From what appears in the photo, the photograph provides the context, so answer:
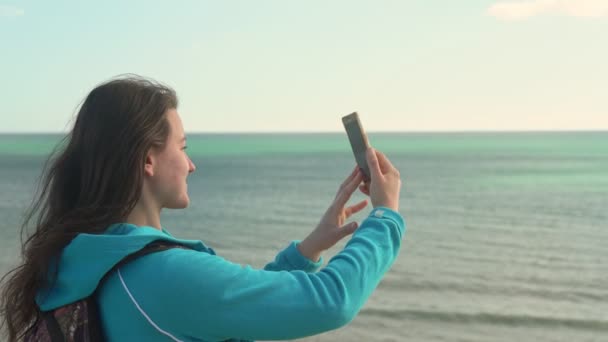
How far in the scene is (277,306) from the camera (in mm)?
1649

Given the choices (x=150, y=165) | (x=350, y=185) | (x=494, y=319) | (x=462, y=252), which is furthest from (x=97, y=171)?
(x=462, y=252)

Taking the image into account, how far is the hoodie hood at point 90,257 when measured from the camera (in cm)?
169

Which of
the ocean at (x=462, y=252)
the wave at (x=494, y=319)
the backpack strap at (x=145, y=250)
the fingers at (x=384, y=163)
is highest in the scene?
the fingers at (x=384, y=163)

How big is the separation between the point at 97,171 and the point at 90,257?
0.82 feet

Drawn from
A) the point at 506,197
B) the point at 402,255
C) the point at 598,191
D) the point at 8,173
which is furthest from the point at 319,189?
the point at 8,173

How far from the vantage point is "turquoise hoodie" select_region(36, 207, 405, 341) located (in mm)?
1646

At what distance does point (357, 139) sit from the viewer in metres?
2.11

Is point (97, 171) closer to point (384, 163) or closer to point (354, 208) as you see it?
point (384, 163)

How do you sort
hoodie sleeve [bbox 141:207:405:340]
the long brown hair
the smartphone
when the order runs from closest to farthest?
hoodie sleeve [bbox 141:207:405:340] → the long brown hair → the smartphone

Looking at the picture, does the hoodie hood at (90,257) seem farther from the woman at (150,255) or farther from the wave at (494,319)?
the wave at (494,319)

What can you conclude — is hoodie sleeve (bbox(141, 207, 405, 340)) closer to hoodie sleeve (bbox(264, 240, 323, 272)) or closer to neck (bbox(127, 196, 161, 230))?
neck (bbox(127, 196, 161, 230))

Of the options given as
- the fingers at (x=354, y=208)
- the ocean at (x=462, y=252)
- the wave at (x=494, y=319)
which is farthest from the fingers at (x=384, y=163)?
the wave at (x=494, y=319)

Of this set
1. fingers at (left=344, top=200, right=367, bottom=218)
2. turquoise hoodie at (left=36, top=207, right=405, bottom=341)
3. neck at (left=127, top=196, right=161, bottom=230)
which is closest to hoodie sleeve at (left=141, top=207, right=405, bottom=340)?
turquoise hoodie at (left=36, top=207, right=405, bottom=341)

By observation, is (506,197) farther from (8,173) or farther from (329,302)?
(8,173)
